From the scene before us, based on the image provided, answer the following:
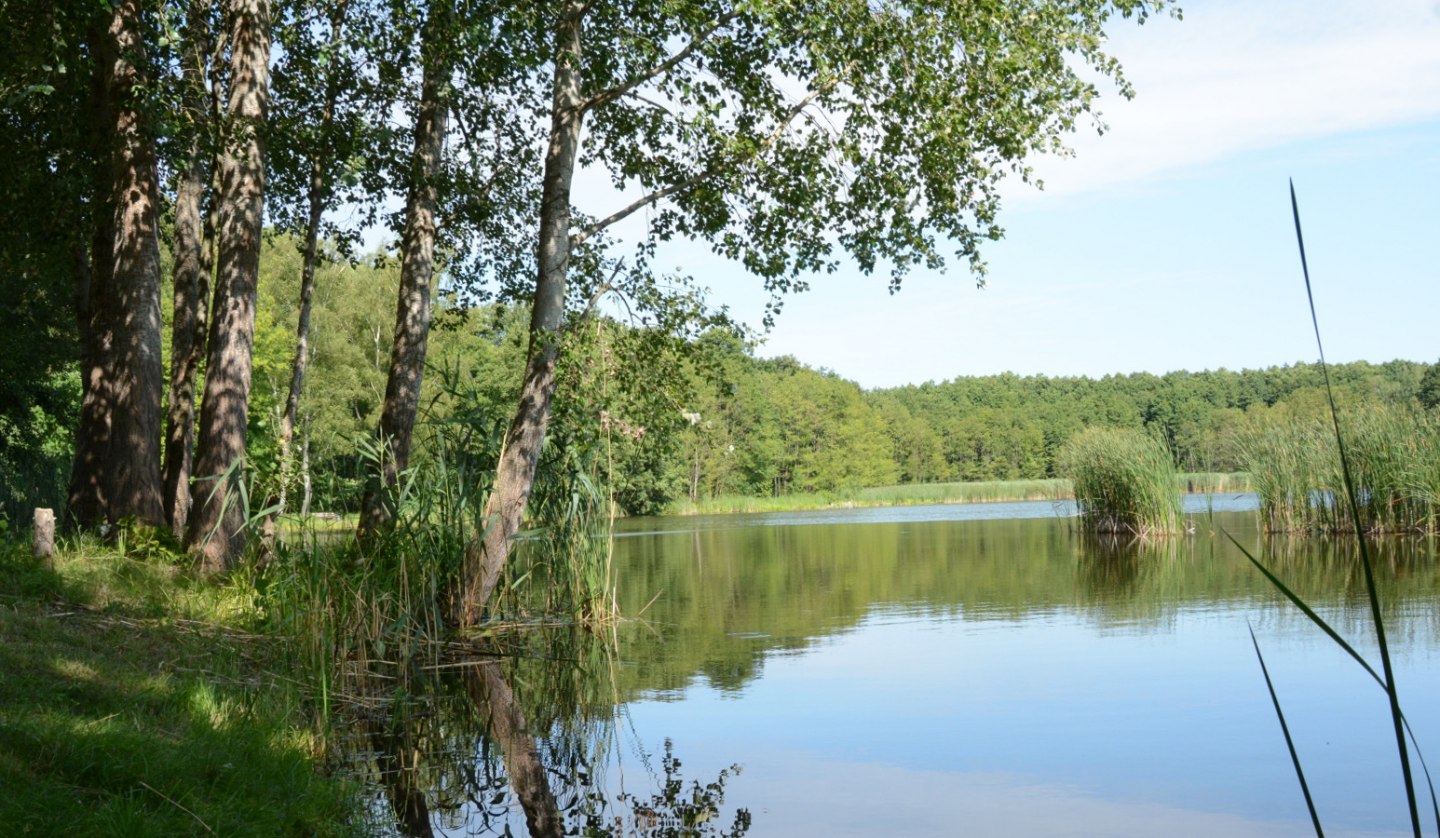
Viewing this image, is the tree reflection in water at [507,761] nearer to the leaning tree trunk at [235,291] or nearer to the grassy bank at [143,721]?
the grassy bank at [143,721]

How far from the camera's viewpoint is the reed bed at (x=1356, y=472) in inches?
764

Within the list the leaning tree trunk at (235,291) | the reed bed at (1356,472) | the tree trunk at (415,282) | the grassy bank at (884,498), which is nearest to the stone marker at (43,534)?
the leaning tree trunk at (235,291)

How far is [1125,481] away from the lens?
2298cm

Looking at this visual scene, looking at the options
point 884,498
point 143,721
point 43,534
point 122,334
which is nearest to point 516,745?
point 143,721

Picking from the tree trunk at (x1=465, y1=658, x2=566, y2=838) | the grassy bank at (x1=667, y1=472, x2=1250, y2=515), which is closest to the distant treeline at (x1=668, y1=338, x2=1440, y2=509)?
the grassy bank at (x1=667, y1=472, x2=1250, y2=515)

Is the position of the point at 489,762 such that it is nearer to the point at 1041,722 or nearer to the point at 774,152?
the point at 1041,722

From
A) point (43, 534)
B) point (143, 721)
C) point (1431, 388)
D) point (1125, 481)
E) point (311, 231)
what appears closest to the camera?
point (143, 721)

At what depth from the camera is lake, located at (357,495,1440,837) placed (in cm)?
593

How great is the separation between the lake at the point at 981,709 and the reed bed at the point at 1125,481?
552 cm

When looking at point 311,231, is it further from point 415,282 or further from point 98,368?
point 98,368

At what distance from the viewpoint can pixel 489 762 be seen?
21.9ft

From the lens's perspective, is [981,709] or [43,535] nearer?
[43,535]

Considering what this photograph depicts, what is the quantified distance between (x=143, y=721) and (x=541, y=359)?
224 inches

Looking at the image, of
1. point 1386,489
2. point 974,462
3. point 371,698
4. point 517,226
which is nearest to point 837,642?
point 371,698
